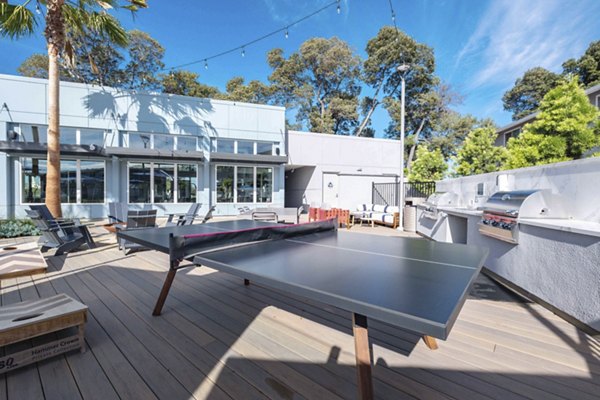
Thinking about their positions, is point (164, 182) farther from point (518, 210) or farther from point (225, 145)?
point (518, 210)

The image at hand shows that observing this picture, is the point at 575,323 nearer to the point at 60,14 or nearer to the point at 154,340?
the point at 154,340

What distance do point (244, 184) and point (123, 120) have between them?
20.1ft

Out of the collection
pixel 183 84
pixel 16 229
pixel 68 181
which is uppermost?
pixel 183 84

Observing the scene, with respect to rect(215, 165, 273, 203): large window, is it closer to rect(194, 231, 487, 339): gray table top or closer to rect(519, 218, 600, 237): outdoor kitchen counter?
rect(194, 231, 487, 339): gray table top

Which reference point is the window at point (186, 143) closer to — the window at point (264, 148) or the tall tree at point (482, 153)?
the window at point (264, 148)

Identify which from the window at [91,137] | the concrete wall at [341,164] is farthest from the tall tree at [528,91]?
the window at [91,137]

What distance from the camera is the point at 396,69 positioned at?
23969 millimetres

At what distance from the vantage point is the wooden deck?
6.19ft

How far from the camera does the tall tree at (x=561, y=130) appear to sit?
9430 millimetres

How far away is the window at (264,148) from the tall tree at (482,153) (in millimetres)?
10304

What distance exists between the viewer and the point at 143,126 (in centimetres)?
1263

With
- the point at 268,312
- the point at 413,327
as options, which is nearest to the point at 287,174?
the point at 268,312

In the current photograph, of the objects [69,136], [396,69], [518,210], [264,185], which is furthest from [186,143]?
[396,69]

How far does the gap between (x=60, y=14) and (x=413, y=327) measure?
11288 millimetres
